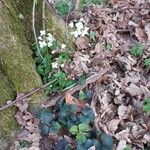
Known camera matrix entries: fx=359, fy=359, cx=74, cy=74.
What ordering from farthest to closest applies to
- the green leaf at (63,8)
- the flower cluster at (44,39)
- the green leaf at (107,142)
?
the green leaf at (63,8), the flower cluster at (44,39), the green leaf at (107,142)

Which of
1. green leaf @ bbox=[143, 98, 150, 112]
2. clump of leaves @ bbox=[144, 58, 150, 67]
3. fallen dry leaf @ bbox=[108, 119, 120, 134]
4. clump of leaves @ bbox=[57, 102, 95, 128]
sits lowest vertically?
fallen dry leaf @ bbox=[108, 119, 120, 134]

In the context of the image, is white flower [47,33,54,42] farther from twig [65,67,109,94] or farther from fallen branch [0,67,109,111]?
twig [65,67,109,94]

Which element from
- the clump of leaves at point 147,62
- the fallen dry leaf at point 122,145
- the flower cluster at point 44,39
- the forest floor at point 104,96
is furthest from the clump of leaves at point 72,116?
the clump of leaves at point 147,62

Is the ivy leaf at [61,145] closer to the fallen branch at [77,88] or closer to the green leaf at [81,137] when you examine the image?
the green leaf at [81,137]

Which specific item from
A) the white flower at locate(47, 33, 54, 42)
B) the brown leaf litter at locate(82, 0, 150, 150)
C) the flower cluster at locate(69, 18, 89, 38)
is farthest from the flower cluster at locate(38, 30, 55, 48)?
the brown leaf litter at locate(82, 0, 150, 150)

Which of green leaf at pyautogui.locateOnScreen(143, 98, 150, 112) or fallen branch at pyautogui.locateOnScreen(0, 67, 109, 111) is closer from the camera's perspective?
green leaf at pyautogui.locateOnScreen(143, 98, 150, 112)

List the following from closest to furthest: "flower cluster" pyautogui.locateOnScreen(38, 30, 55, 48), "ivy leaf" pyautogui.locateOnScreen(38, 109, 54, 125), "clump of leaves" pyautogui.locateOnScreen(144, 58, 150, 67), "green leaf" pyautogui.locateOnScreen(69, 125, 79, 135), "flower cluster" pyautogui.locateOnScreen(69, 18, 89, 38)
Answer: "green leaf" pyautogui.locateOnScreen(69, 125, 79, 135)
"ivy leaf" pyautogui.locateOnScreen(38, 109, 54, 125)
"flower cluster" pyautogui.locateOnScreen(38, 30, 55, 48)
"clump of leaves" pyautogui.locateOnScreen(144, 58, 150, 67)
"flower cluster" pyautogui.locateOnScreen(69, 18, 89, 38)

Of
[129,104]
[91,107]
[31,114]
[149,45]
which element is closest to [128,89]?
[129,104]
